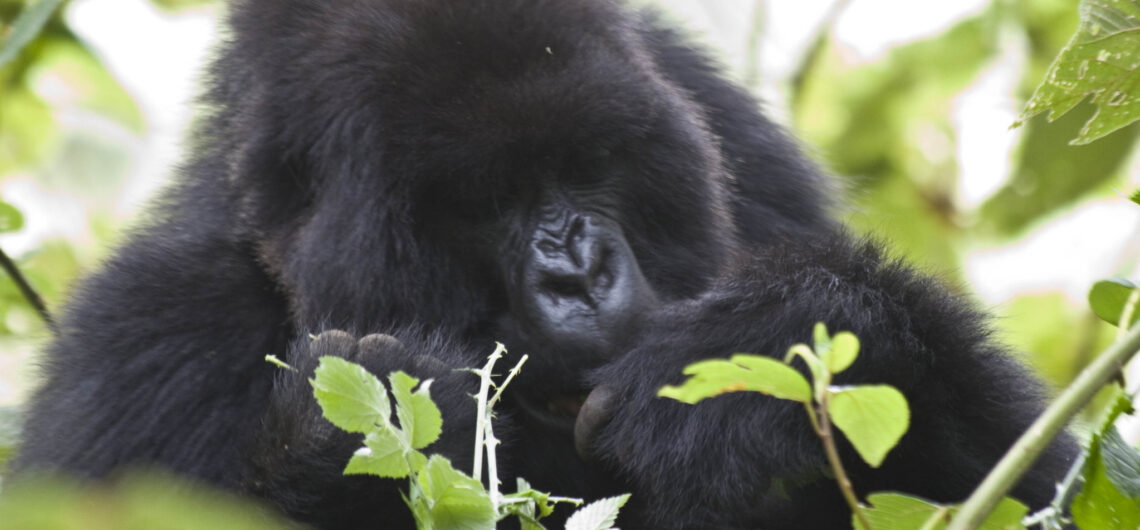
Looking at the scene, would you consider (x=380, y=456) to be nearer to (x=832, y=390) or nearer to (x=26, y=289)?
(x=832, y=390)

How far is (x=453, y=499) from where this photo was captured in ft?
3.61

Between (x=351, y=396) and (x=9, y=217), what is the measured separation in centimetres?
94

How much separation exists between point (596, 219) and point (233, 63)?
73 cm

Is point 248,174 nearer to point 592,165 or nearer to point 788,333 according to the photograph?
point 592,165

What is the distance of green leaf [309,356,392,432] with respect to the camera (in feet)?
3.70

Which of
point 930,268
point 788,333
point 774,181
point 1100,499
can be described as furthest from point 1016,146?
point 1100,499

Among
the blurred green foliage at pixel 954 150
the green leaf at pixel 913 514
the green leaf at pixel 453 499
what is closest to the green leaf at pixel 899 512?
the green leaf at pixel 913 514

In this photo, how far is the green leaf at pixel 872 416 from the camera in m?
0.86

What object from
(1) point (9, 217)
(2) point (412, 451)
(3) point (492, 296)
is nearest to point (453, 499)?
(2) point (412, 451)

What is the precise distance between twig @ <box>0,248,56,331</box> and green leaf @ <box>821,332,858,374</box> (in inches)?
55.4

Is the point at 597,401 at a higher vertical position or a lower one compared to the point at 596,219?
lower

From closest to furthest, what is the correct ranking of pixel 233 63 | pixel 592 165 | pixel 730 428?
pixel 730 428 → pixel 592 165 → pixel 233 63

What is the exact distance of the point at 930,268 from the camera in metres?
1.65

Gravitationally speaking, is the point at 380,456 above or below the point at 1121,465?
below
